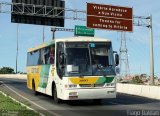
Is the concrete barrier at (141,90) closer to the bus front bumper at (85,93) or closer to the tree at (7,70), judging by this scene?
the bus front bumper at (85,93)

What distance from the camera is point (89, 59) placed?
2100 cm

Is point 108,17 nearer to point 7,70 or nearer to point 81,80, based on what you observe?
point 81,80

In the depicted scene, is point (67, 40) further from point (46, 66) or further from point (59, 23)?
point (59, 23)

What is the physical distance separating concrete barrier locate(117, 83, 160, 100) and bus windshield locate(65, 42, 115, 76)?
8488 millimetres

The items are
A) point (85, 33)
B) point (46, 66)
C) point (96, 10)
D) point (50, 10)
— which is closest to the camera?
point (46, 66)

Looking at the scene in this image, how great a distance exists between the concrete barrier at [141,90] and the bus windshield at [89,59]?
8488 millimetres

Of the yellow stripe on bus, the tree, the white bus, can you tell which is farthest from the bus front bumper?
the tree

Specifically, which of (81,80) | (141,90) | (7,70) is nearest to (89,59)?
(81,80)

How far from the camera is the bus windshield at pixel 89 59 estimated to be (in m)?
20.9

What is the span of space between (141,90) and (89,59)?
11464 mm

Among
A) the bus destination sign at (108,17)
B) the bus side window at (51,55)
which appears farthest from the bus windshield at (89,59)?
the bus destination sign at (108,17)

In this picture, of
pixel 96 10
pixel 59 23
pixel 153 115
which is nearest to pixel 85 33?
pixel 59 23

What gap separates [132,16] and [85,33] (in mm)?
17707

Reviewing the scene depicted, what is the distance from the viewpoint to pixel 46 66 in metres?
24.6
